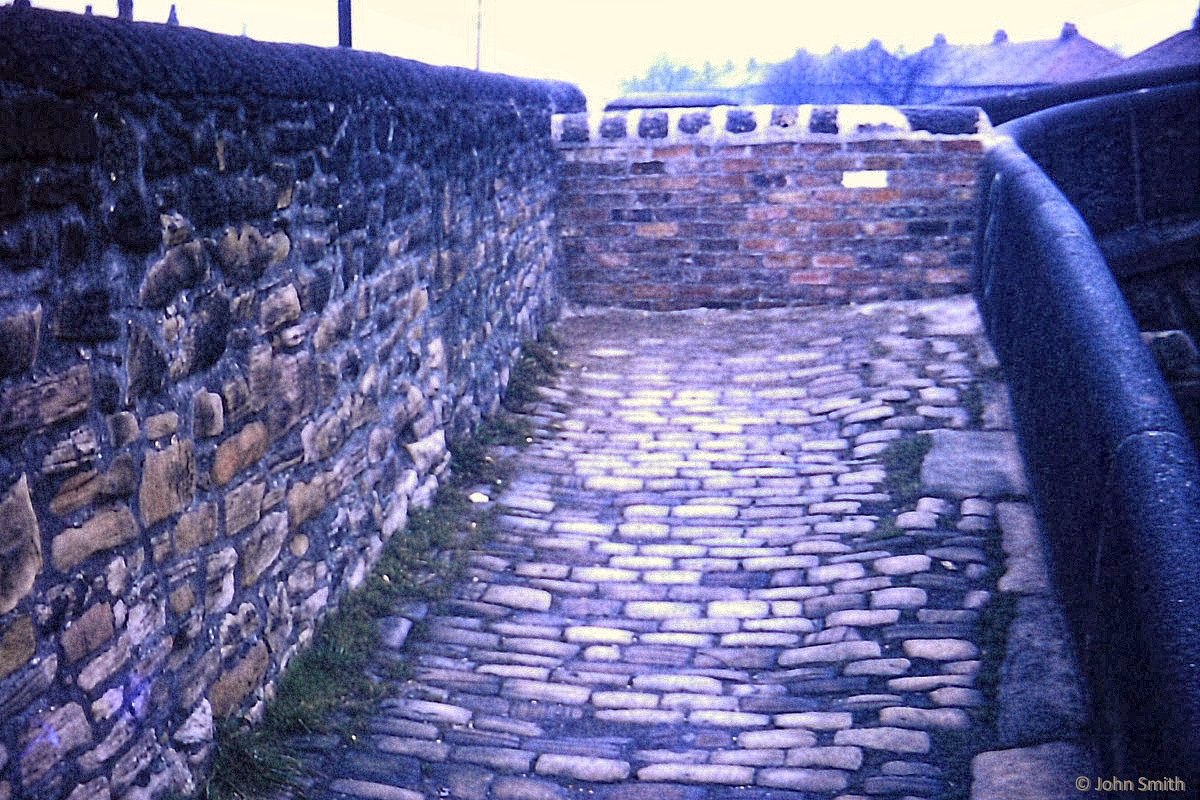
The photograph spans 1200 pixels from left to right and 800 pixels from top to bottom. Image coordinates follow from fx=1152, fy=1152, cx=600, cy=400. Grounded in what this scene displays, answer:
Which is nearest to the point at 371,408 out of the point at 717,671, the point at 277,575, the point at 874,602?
the point at 277,575

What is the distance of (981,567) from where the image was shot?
4.05 metres

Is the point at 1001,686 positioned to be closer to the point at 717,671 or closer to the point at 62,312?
the point at 717,671

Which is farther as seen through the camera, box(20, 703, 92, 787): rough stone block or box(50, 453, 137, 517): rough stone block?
box(50, 453, 137, 517): rough stone block

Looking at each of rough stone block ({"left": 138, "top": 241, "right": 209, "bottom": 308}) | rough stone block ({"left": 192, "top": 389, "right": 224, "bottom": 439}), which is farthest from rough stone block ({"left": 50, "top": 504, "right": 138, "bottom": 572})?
rough stone block ({"left": 138, "top": 241, "right": 209, "bottom": 308})

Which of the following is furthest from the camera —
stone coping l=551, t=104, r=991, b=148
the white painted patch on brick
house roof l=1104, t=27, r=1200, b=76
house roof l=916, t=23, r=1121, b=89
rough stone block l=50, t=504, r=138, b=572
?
house roof l=916, t=23, r=1121, b=89

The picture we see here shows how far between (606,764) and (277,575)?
3.63 feet

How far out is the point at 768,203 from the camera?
7535mm

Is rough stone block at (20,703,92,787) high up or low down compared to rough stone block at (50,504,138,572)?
down

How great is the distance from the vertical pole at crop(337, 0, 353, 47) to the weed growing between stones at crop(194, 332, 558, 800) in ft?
6.01

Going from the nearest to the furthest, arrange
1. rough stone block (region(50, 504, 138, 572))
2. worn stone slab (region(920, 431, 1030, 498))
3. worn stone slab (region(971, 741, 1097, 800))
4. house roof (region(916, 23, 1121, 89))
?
1. rough stone block (region(50, 504, 138, 572))
2. worn stone slab (region(971, 741, 1097, 800))
3. worn stone slab (region(920, 431, 1030, 498))
4. house roof (region(916, 23, 1121, 89))

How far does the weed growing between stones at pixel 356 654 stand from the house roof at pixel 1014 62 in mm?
36975

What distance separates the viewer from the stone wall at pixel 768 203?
736 cm

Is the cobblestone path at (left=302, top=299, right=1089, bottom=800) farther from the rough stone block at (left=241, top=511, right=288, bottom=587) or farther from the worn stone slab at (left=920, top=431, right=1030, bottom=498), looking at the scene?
the rough stone block at (left=241, top=511, right=288, bottom=587)

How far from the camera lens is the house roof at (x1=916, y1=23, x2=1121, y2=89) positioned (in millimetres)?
38000
